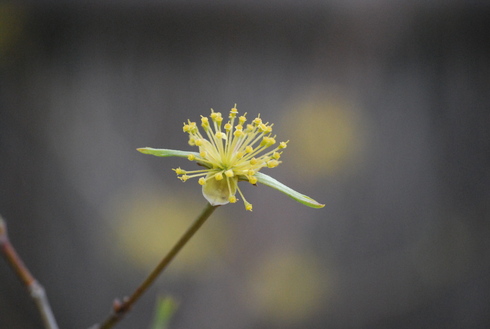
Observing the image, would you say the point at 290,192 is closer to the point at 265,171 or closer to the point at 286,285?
the point at 265,171

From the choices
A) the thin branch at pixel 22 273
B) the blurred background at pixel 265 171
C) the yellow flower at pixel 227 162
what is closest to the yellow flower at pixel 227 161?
the yellow flower at pixel 227 162

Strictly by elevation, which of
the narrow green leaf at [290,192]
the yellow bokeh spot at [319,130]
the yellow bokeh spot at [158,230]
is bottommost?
the narrow green leaf at [290,192]

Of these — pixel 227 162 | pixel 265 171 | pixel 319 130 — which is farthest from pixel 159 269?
pixel 319 130

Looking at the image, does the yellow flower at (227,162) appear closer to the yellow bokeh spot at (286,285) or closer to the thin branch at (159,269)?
the thin branch at (159,269)

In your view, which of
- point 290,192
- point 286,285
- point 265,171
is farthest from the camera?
point 286,285

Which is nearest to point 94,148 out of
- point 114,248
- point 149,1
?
point 114,248

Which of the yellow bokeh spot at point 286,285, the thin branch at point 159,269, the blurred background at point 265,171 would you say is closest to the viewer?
the thin branch at point 159,269

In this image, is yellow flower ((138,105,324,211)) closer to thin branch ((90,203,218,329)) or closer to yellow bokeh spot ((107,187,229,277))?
thin branch ((90,203,218,329))
